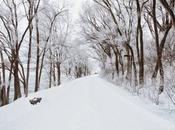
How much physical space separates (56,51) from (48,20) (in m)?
7.00

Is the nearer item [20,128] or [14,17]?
[20,128]

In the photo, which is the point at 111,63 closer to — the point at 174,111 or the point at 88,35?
the point at 88,35

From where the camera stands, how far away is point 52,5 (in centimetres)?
2828

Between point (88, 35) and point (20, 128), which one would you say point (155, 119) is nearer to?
point (20, 128)

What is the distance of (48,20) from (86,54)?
98.4 feet

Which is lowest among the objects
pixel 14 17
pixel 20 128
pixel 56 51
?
pixel 20 128

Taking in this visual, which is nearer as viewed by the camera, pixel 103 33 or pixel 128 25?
pixel 128 25

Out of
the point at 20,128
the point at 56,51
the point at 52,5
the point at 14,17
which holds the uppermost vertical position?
the point at 52,5

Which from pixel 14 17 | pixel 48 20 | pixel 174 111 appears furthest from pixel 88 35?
pixel 174 111

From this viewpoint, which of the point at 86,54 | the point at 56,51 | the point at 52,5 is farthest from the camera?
the point at 86,54

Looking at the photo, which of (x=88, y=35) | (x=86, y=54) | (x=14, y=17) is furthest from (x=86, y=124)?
(x=86, y=54)

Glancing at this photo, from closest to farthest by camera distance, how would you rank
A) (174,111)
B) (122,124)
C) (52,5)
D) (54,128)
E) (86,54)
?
(122,124), (54,128), (174,111), (52,5), (86,54)

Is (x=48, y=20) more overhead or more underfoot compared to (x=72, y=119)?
more overhead

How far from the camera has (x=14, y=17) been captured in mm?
21688
